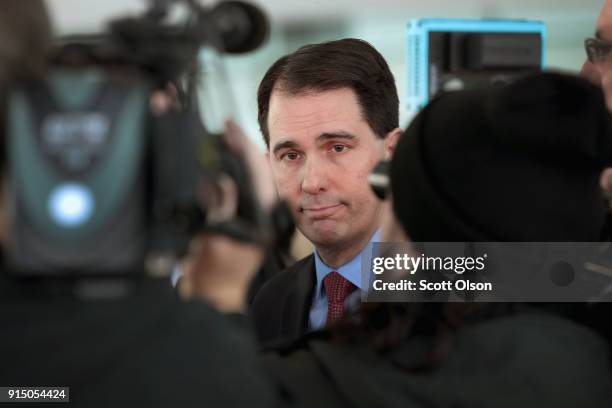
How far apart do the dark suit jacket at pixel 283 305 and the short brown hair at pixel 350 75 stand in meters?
0.46

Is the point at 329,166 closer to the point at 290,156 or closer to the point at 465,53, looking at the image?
the point at 290,156

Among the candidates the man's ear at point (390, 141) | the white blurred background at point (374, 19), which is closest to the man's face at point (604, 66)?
the man's ear at point (390, 141)

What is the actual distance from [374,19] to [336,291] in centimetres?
432

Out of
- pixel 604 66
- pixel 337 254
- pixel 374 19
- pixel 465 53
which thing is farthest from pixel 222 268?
pixel 374 19

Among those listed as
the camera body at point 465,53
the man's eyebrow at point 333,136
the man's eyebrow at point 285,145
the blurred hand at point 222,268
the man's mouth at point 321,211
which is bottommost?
the man's mouth at point 321,211

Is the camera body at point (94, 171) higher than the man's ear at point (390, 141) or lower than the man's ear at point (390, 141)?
higher

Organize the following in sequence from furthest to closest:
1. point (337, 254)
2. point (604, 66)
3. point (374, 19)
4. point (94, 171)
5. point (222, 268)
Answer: point (374, 19), point (604, 66), point (337, 254), point (222, 268), point (94, 171)

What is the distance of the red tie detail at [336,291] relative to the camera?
1820mm

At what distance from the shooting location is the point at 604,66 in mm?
2086

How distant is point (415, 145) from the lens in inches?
47.9

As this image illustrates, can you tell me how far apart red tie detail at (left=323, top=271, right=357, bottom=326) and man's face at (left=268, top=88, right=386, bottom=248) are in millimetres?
105

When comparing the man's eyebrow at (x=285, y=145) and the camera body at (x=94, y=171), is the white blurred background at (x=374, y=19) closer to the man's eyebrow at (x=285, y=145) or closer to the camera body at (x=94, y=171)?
the man's eyebrow at (x=285, y=145)

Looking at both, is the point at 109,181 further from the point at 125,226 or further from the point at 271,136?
the point at 271,136

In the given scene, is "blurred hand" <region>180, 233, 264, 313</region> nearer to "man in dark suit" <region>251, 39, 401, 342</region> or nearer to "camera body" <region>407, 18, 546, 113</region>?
"man in dark suit" <region>251, 39, 401, 342</region>
